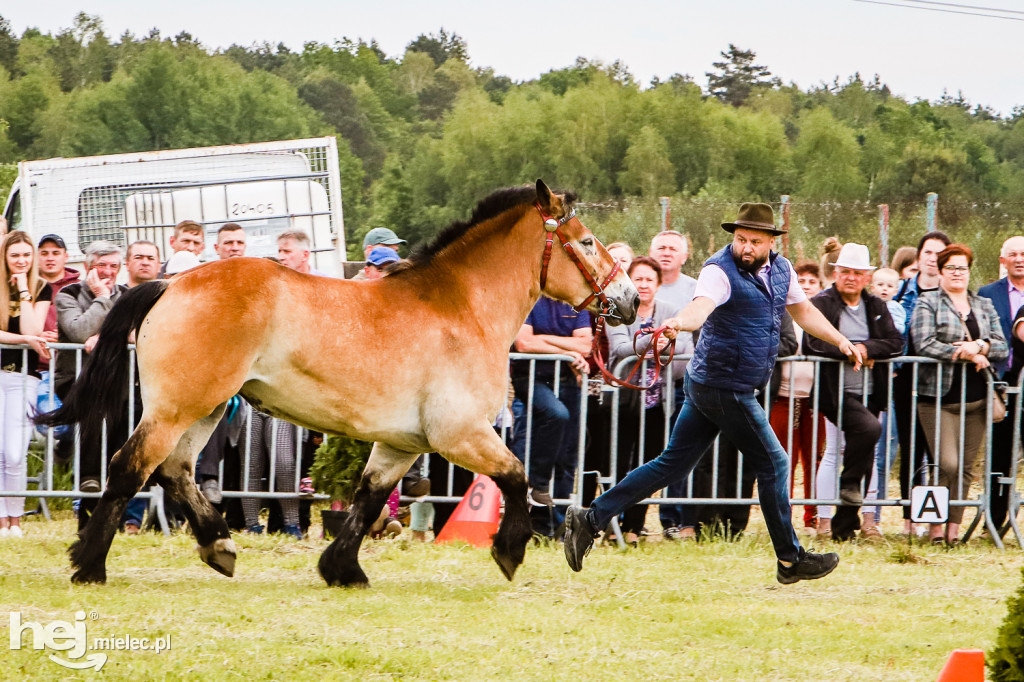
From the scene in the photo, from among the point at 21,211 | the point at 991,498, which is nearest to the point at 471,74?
the point at 21,211

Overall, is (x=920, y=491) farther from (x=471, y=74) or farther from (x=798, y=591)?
(x=471, y=74)

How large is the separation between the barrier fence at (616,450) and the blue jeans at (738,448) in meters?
1.39

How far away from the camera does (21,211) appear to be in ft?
50.2

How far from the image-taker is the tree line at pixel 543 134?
46188 mm

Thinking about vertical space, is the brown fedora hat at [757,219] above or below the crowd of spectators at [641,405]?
above

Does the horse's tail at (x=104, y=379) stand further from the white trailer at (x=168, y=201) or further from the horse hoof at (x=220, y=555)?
the white trailer at (x=168, y=201)

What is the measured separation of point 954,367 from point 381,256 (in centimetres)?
423

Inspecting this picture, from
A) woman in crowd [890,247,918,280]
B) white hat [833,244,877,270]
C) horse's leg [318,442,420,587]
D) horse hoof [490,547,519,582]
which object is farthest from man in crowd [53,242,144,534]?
woman in crowd [890,247,918,280]

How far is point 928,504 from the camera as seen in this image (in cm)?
844

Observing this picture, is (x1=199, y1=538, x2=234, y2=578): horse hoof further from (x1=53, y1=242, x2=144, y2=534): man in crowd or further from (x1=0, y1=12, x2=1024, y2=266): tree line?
(x1=0, y1=12, x2=1024, y2=266): tree line

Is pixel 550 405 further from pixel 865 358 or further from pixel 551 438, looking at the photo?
pixel 865 358

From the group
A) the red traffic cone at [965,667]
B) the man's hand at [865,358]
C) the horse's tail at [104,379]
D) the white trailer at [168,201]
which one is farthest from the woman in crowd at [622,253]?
the white trailer at [168,201]

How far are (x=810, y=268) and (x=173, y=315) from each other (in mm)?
5784

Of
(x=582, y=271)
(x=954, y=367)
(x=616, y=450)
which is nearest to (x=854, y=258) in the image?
(x=954, y=367)
